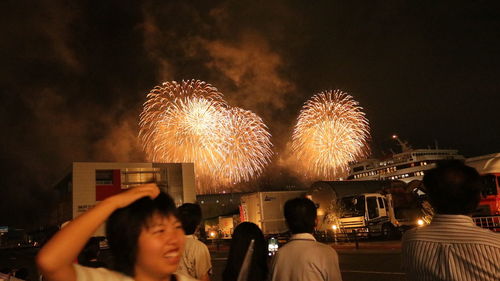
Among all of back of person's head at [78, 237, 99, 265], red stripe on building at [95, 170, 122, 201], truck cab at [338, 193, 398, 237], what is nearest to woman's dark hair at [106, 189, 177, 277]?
back of person's head at [78, 237, 99, 265]

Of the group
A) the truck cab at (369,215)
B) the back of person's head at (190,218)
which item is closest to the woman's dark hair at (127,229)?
the back of person's head at (190,218)

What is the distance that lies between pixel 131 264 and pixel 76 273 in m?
0.26

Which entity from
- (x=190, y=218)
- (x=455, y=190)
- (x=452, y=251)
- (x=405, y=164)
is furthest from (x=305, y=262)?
(x=405, y=164)

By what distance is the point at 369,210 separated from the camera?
76.6 feet

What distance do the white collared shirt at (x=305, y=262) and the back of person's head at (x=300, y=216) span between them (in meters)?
0.07

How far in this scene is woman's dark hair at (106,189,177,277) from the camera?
198 cm

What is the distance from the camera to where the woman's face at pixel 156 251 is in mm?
1964

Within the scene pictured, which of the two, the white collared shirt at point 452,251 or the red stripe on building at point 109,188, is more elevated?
the red stripe on building at point 109,188

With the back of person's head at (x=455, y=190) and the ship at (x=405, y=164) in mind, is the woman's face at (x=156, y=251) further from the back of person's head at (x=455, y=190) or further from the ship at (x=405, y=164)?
the ship at (x=405, y=164)

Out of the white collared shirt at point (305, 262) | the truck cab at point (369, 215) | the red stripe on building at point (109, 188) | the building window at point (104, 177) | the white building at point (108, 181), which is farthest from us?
the building window at point (104, 177)

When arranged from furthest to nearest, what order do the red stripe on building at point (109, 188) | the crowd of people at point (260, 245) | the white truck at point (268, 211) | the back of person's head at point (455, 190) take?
the red stripe on building at point (109, 188)
the white truck at point (268, 211)
the back of person's head at point (455, 190)
the crowd of people at point (260, 245)

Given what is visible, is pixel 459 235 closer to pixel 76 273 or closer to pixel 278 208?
pixel 76 273

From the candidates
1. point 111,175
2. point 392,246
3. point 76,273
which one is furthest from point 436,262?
point 111,175

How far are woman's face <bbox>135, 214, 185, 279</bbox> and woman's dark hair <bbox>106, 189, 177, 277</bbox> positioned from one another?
30 mm
